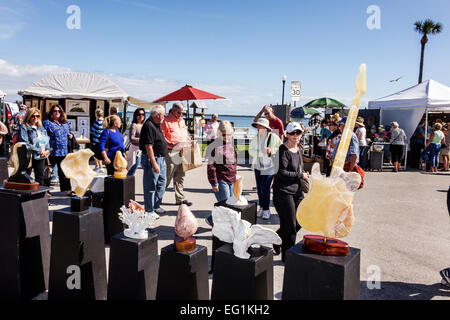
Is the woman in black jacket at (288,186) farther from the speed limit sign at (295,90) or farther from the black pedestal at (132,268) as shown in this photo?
the speed limit sign at (295,90)

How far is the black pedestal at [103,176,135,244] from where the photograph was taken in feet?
13.4

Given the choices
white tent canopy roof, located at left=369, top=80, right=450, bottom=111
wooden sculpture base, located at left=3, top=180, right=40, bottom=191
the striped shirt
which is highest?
white tent canopy roof, located at left=369, top=80, right=450, bottom=111

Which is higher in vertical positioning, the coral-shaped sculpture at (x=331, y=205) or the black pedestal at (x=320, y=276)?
the coral-shaped sculpture at (x=331, y=205)

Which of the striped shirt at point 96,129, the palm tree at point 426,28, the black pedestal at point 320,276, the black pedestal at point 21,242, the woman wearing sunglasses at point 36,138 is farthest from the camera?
the palm tree at point 426,28

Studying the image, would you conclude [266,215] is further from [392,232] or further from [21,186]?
[21,186]

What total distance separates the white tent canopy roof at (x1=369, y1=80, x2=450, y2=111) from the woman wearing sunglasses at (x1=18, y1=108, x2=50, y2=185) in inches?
426

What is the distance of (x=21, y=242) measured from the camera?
2645 mm

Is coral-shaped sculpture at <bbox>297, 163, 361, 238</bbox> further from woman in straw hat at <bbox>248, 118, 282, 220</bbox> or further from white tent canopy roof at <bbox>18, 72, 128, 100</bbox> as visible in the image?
white tent canopy roof at <bbox>18, 72, 128, 100</bbox>

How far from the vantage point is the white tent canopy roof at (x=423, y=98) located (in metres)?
10.6

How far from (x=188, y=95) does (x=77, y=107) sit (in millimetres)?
4692

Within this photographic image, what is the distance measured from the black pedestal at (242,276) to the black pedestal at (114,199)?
2202 millimetres

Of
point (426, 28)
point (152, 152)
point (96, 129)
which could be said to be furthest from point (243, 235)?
point (426, 28)

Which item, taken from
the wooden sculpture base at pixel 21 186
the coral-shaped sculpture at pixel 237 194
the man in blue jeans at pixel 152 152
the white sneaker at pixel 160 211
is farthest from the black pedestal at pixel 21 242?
the white sneaker at pixel 160 211

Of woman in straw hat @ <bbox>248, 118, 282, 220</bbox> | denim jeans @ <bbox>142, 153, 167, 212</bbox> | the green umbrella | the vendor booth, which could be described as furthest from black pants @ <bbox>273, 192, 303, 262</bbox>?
the green umbrella
